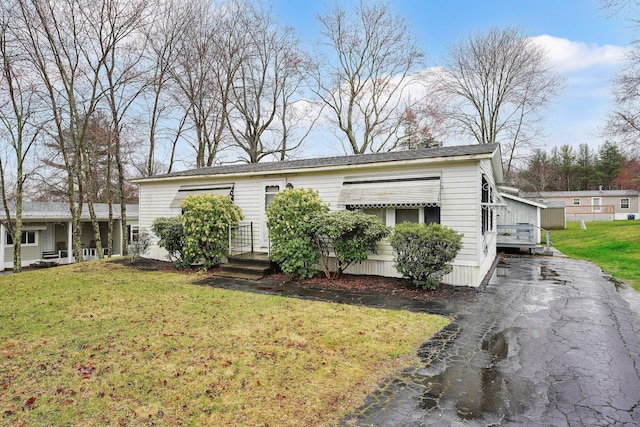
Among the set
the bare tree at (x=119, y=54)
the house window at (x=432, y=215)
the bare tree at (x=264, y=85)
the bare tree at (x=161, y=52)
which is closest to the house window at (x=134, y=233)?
the bare tree at (x=119, y=54)

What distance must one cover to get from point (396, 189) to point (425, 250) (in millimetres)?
2026

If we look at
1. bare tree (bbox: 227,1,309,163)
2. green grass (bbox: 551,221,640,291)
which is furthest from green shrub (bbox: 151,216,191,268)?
bare tree (bbox: 227,1,309,163)

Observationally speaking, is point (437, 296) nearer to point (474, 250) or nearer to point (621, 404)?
point (474, 250)

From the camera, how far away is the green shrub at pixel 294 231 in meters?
8.86

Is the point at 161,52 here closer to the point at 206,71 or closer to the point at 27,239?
the point at 206,71

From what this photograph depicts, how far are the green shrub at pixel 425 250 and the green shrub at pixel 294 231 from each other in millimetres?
2288

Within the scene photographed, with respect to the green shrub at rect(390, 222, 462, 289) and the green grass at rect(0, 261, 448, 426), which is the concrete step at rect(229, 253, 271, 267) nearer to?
the green grass at rect(0, 261, 448, 426)

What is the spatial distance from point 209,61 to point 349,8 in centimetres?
975

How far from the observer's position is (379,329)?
5.26 metres

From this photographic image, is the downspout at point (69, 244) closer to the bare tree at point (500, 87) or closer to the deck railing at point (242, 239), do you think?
the deck railing at point (242, 239)

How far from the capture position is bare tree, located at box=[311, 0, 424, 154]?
72.1 ft

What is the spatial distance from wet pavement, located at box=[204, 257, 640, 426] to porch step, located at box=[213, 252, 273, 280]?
2.44m

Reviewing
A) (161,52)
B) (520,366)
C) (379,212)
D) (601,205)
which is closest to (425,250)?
(379,212)

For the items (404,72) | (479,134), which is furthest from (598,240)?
(404,72)
